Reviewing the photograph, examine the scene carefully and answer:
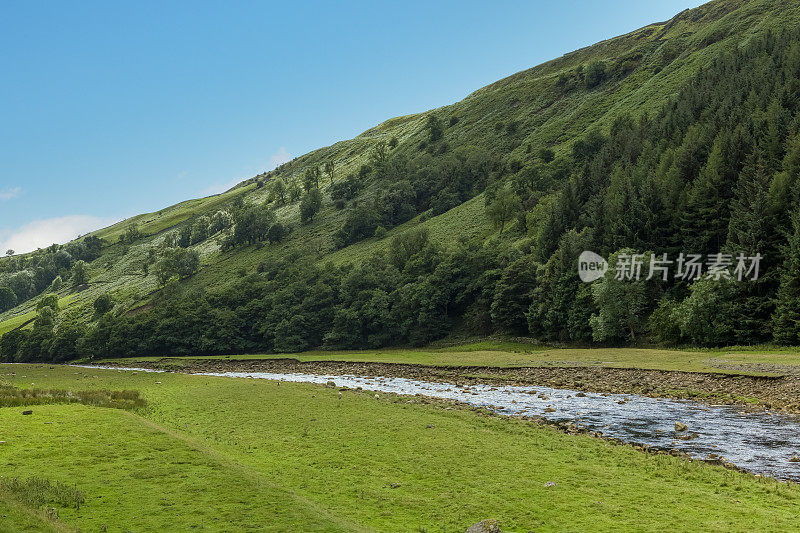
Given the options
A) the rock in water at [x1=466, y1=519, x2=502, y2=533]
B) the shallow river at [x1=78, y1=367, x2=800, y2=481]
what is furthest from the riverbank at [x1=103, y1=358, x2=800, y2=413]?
the rock in water at [x1=466, y1=519, x2=502, y2=533]

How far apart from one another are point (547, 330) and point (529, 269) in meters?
15.0

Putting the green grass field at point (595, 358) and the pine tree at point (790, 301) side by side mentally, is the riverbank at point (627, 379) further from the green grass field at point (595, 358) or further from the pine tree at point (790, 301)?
the pine tree at point (790, 301)

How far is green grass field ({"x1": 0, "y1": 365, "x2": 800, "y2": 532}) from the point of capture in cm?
1406

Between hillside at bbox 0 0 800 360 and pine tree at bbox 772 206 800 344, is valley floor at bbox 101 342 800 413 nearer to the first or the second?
pine tree at bbox 772 206 800 344

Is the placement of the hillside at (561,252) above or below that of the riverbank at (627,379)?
above

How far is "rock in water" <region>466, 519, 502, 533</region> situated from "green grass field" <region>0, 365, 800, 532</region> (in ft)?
1.90

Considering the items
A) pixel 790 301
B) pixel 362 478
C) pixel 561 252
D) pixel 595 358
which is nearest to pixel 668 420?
pixel 362 478

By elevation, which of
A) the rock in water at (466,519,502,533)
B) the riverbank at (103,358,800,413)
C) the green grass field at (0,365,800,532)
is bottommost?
the riverbank at (103,358,800,413)

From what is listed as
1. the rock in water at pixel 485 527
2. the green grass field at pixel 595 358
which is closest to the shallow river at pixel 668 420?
the green grass field at pixel 595 358

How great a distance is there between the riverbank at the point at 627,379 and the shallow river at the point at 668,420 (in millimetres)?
2193

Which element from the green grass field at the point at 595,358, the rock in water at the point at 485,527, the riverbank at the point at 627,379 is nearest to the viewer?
the rock in water at the point at 485,527

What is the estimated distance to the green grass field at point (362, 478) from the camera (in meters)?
14.1

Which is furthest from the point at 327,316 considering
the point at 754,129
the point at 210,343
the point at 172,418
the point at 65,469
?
the point at 65,469

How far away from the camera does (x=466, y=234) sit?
144 metres
